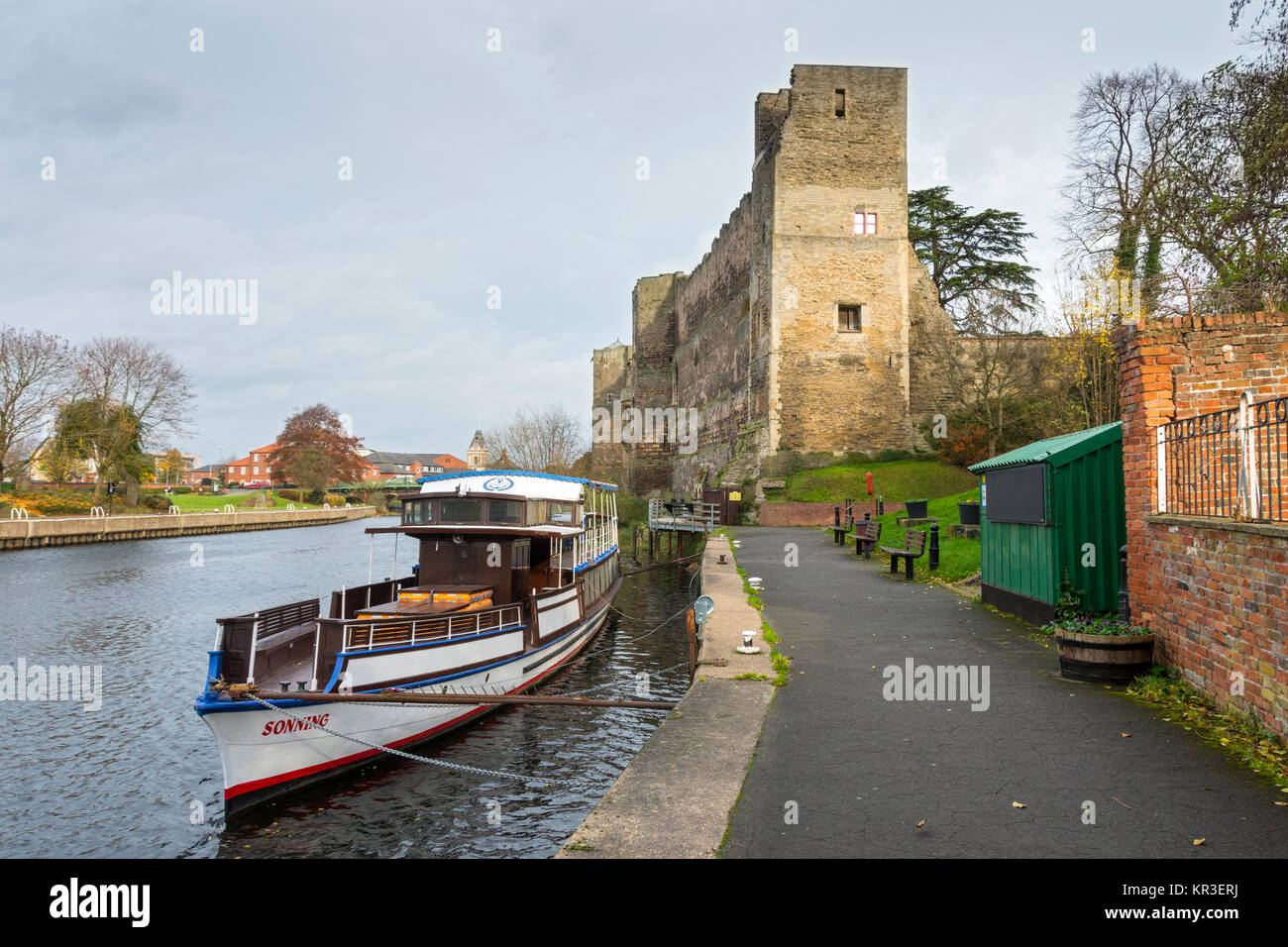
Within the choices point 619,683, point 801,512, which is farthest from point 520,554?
point 801,512

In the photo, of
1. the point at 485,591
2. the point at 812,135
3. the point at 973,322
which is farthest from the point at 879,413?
the point at 485,591

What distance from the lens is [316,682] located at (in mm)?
9211

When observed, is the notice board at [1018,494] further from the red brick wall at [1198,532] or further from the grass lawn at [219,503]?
the grass lawn at [219,503]

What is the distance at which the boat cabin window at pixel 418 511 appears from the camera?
43.6 ft

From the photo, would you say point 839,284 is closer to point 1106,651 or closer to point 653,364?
point 653,364

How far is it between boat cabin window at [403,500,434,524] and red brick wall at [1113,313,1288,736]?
33.8 ft

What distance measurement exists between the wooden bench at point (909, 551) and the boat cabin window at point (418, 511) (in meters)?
9.39

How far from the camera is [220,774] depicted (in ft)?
31.8

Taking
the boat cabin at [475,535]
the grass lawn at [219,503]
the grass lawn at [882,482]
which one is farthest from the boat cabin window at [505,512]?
the grass lawn at [219,503]

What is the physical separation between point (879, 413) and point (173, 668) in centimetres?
3079

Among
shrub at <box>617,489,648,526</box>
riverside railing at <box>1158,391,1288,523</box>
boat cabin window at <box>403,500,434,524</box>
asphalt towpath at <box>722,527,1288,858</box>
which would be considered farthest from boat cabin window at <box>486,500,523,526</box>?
shrub at <box>617,489,648,526</box>

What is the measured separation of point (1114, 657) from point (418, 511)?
1054 centimetres

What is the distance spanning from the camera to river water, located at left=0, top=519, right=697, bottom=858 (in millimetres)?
7719
